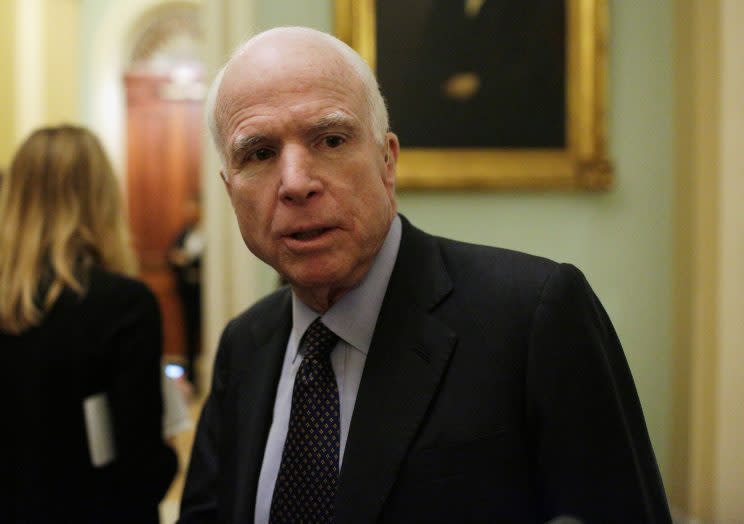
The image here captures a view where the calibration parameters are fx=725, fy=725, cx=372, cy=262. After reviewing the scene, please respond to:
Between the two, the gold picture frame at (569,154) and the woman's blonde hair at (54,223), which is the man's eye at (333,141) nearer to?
the woman's blonde hair at (54,223)

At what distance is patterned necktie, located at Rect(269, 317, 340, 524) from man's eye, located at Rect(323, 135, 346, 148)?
0.30 m

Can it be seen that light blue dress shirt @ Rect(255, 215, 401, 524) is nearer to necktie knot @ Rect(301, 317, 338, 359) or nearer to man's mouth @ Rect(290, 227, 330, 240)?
necktie knot @ Rect(301, 317, 338, 359)

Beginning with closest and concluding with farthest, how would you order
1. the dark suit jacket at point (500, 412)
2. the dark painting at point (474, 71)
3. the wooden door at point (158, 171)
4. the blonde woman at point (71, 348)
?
the dark suit jacket at point (500, 412)
the blonde woman at point (71, 348)
the dark painting at point (474, 71)
the wooden door at point (158, 171)

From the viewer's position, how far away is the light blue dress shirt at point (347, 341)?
1173mm

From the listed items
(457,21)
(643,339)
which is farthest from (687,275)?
(457,21)

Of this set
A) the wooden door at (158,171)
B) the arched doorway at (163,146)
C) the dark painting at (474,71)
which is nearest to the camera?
the dark painting at (474,71)

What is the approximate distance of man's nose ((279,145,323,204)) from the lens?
1057 mm

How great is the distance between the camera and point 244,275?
269 centimetres

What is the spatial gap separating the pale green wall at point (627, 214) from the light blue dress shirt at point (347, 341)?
5.05 ft

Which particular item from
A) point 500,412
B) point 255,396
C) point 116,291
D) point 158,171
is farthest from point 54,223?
point 158,171

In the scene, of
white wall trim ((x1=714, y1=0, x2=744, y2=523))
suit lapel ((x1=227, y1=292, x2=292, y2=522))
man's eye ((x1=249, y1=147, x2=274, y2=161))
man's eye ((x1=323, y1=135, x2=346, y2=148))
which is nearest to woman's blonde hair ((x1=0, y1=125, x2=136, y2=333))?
suit lapel ((x1=227, y1=292, x2=292, y2=522))

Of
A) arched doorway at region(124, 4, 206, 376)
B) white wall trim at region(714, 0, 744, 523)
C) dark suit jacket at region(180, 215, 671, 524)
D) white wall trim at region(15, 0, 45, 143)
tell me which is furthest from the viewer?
arched doorway at region(124, 4, 206, 376)

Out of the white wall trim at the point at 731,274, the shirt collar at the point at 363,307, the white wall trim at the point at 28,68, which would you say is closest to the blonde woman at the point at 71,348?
the shirt collar at the point at 363,307

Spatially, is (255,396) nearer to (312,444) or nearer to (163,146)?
(312,444)
